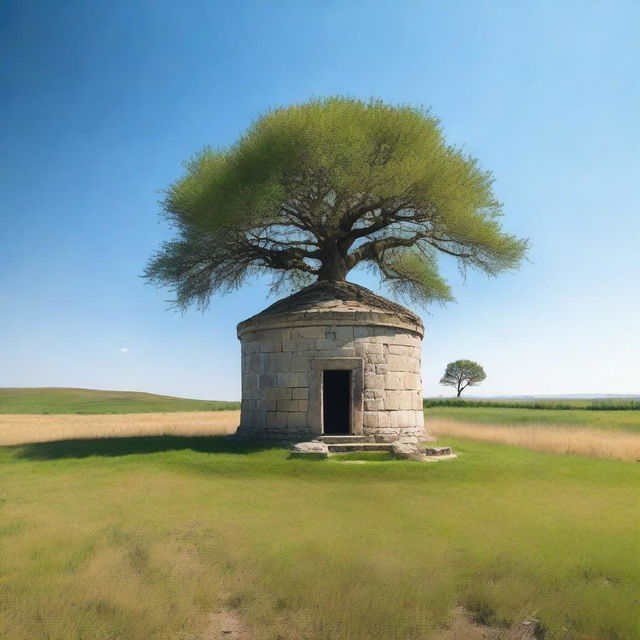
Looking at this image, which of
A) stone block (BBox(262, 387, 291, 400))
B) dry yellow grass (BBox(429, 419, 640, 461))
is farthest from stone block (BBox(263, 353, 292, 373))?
dry yellow grass (BBox(429, 419, 640, 461))

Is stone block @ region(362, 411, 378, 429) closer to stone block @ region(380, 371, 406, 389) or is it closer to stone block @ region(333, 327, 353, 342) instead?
stone block @ region(380, 371, 406, 389)

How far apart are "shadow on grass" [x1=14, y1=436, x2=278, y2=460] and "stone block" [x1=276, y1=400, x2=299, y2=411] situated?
1.11 meters

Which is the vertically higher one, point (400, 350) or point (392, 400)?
point (400, 350)

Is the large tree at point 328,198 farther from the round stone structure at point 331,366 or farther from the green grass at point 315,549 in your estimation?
the green grass at point 315,549

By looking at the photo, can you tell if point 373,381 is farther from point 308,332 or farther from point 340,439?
point 308,332

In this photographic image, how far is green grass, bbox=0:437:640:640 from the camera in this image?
17.0ft

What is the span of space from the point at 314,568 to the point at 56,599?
2.60m

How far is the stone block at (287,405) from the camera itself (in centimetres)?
1584

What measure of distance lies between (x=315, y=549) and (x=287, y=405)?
8.96m

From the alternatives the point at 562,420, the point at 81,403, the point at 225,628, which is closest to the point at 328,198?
the point at 225,628

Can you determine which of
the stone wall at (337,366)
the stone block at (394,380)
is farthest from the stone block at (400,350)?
the stone block at (394,380)

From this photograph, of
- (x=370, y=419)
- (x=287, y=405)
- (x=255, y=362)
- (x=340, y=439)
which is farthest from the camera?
(x=255, y=362)

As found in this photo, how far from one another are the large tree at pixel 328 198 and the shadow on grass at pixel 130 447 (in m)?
6.46

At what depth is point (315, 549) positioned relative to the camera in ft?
23.1
